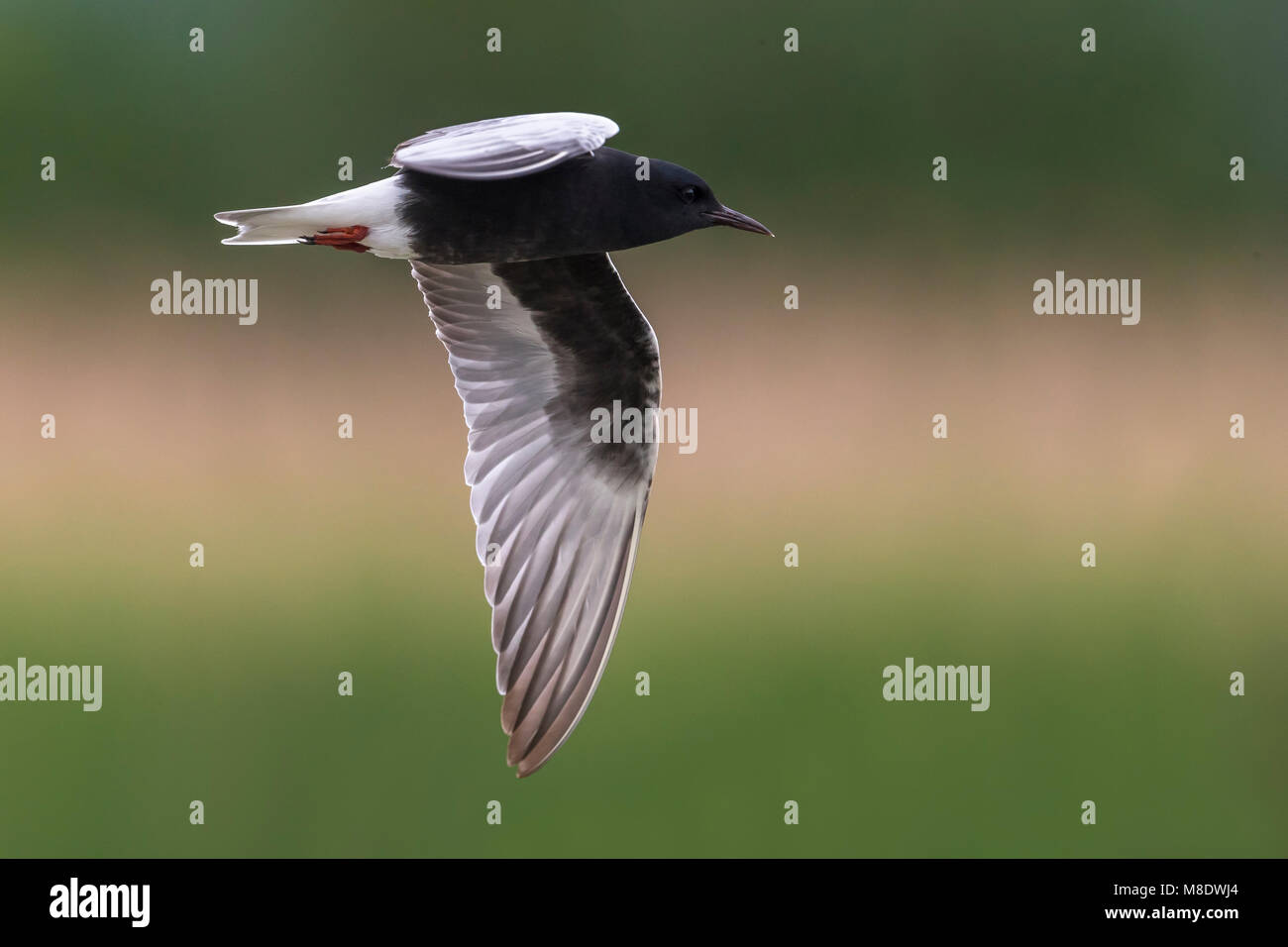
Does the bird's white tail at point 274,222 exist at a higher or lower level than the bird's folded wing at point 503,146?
lower

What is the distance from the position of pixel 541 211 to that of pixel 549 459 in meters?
0.68

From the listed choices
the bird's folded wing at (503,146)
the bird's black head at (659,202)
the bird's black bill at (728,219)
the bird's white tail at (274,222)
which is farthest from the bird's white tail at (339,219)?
the bird's black bill at (728,219)

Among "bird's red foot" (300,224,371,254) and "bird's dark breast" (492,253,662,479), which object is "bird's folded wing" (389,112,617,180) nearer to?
"bird's red foot" (300,224,371,254)

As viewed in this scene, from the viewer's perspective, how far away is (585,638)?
2514 millimetres

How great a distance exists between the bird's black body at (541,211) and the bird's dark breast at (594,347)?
1.23 ft

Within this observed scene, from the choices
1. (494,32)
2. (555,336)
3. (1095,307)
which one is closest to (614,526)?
(555,336)

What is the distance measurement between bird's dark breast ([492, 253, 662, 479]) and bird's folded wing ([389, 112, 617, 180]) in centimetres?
53

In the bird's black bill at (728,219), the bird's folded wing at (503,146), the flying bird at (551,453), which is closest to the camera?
the bird's folded wing at (503,146)

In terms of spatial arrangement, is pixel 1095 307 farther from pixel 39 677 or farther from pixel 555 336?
pixel 39 677

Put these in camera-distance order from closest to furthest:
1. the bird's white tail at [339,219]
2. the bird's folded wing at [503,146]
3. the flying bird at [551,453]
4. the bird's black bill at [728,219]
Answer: the bird's folded wing at [503,146] < the bird's white tail at [339,219] < the bird's black bill at [728,219] < the flying bird at [551,453]

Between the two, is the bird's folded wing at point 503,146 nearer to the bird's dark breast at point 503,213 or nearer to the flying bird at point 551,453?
the bird's dark breast at point 503,213

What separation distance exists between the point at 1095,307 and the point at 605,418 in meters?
2.45

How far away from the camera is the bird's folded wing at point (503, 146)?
5.85ft

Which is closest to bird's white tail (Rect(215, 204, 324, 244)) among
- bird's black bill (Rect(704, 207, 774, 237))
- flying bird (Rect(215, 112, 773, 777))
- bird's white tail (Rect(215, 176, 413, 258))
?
bird's white tail (Rect(215, 176, 413, 258))
